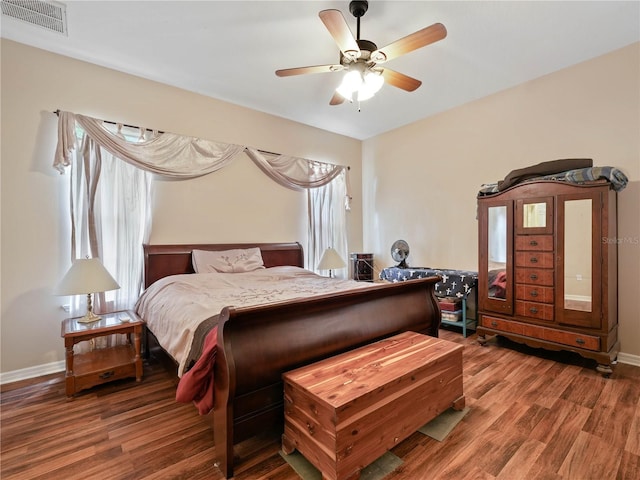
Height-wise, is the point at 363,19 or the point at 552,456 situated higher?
the point at 363,19

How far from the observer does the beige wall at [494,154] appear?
2746 millimetres

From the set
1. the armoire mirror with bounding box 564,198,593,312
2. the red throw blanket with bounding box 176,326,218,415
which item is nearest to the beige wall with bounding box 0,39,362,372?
the red throw blanket with bounding box 176,326,218,415

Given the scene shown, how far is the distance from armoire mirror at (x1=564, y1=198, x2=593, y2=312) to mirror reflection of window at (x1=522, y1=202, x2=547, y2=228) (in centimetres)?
16

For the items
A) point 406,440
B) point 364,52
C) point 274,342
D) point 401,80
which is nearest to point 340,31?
point 364,52

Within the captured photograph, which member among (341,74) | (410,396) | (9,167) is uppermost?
(341,74)

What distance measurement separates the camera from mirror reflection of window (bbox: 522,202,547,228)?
2764mm

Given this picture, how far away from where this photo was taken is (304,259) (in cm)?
438

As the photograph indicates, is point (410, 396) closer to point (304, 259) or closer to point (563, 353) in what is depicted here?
point (563, 353)

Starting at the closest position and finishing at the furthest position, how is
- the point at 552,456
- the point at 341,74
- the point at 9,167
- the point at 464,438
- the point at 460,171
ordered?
the point at 552,456
the point at 464,438
the point at 9,167
the point at 341,74
the point at 460,171

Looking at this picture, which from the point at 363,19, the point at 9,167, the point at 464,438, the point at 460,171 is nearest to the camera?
the point at 464,438

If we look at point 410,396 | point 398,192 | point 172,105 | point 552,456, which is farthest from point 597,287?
point 172,105

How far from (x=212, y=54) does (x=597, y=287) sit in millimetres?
3920

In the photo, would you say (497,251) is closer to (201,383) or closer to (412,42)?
(412,42)

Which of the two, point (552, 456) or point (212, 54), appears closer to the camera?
point (552, 456)
